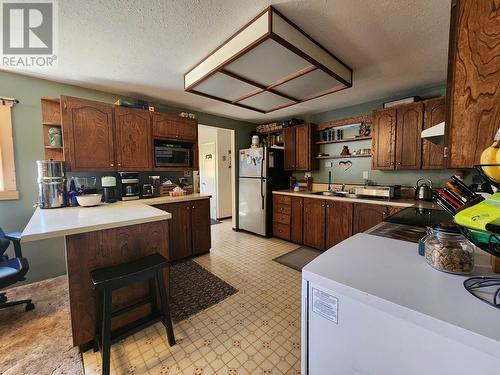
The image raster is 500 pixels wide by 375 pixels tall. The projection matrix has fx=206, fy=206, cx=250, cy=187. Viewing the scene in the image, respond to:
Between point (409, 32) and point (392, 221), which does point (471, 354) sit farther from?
point (409, 32)

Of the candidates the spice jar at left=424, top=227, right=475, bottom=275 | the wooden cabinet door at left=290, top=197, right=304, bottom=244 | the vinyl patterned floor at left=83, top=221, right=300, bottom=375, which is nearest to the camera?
the spice jar at left=424, top=227, right=475, bottom=275

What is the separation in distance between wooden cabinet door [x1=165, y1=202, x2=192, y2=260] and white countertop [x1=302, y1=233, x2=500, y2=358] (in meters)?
2.39

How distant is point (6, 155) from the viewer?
2.31 metres

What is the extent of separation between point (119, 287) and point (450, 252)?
1.73 meters

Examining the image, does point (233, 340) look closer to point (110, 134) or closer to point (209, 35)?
point (209, 35)

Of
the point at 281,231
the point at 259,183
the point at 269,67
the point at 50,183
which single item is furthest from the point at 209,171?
the point at 269,67

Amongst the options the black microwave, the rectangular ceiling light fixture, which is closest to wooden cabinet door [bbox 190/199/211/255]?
the black microwave

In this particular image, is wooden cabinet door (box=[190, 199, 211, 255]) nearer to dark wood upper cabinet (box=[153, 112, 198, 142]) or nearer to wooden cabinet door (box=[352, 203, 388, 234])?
dark wood upper cabinet (box=[153, 112, 198, 142])

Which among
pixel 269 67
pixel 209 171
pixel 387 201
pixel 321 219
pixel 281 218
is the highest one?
pixel 269 67

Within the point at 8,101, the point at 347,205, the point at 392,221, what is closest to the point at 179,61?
the point at 8,101

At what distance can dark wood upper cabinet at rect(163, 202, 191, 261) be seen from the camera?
2.87m

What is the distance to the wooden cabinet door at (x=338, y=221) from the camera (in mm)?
2949

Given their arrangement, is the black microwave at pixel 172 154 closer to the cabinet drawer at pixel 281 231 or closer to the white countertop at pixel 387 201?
the white countertop at pixel 387 201

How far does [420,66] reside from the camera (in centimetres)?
221
